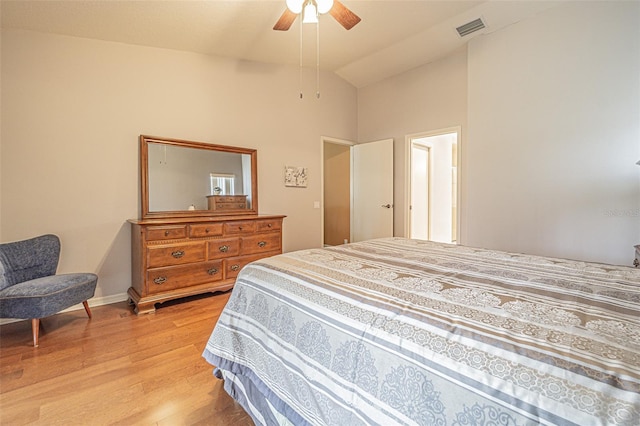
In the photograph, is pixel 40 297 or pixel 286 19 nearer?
pixel 40 297

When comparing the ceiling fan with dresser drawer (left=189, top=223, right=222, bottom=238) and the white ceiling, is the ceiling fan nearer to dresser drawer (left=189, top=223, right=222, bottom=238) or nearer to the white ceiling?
the white ceiling

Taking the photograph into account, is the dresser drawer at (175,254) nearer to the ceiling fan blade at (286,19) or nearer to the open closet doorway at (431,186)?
the ceiling fan blade at (286,19)

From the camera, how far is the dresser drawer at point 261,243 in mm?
3320

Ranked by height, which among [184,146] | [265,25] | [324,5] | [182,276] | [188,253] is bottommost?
[182,276]

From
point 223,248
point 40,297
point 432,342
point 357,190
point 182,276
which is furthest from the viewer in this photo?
point 357,190

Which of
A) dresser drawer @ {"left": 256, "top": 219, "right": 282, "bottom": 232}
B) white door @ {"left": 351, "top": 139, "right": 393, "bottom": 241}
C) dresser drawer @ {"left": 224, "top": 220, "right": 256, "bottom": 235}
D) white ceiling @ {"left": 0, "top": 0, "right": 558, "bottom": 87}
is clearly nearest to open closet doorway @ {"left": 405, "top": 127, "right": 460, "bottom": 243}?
white door @ {"left": 351, "top": 139, "right": 393, "bottom": 241}

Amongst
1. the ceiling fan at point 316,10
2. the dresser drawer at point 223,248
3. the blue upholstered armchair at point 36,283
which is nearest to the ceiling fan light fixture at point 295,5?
the ceiling fan at point 316,10

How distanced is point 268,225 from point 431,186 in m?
3.41

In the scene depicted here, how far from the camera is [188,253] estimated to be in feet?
9.48

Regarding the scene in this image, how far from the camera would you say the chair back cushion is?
7.46 ft

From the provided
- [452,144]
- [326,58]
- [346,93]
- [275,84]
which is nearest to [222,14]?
[275,84]

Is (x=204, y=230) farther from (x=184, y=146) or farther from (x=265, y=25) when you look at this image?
(x=265, y=25)

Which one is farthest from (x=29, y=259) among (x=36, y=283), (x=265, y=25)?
(x=265, y=25)

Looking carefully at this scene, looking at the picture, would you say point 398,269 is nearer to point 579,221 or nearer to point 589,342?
point 589,342
